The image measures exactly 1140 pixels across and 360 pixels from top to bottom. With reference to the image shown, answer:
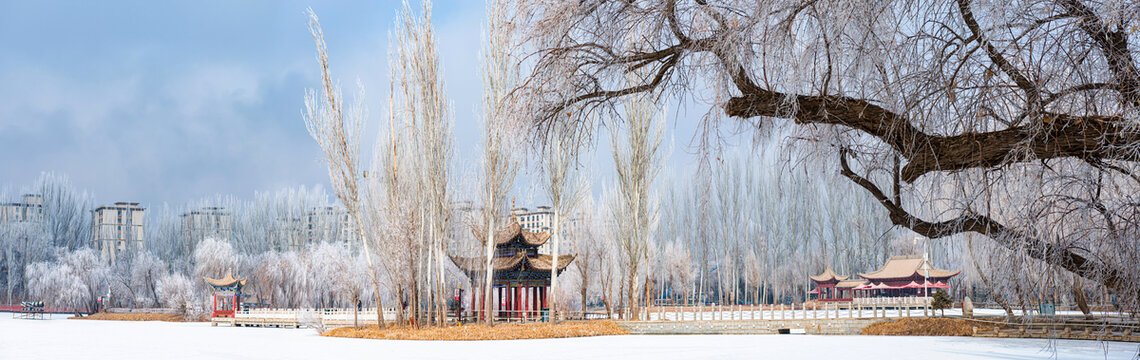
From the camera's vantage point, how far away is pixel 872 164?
411 centimetres

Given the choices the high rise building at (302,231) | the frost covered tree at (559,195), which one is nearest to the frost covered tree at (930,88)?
the frost covered tree at (559,195)

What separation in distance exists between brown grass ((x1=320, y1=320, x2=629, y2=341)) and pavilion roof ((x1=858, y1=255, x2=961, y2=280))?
22.6 m

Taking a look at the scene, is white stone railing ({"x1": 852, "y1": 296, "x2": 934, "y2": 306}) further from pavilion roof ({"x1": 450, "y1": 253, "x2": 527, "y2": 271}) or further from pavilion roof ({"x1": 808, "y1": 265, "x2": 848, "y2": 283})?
pavilion roof ({"x1": 450, "y1": 253, "x2": 527, "y2": 271})

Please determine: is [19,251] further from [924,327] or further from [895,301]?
[924,327]

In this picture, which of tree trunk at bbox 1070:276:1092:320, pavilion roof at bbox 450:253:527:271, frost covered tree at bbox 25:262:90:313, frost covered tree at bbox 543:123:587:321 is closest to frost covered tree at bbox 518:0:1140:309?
tree trunk at bbox 1070:276:1092:320

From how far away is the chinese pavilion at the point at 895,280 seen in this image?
38344 millimetres

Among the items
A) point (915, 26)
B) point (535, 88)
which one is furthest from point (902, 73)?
point (535, 88)

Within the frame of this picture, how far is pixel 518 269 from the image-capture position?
23.5m

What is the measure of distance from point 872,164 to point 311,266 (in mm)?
35380

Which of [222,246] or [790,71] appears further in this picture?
[222,246]

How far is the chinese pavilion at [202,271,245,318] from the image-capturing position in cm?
3375

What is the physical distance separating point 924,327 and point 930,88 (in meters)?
17.0

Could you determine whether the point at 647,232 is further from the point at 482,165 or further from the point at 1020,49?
the point at 1020,49

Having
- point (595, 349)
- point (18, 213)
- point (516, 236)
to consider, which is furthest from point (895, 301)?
point (18, 213)
